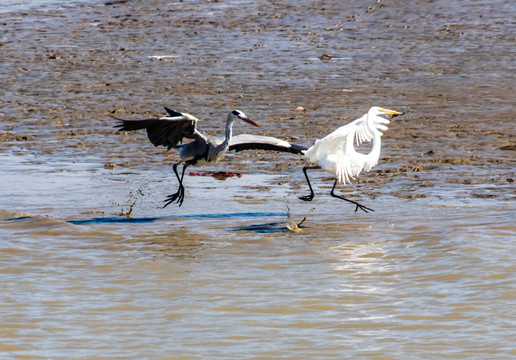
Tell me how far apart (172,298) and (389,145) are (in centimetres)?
536

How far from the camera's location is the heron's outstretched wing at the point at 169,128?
8.88 meters

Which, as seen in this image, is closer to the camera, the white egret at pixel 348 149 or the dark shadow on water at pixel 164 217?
the white egret at pixel 348 149

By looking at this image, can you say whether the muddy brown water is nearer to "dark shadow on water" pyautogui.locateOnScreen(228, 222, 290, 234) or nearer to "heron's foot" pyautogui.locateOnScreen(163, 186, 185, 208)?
"dark shadow on water" pyautogui.locateOnScreen(228, 222, 290, 234)

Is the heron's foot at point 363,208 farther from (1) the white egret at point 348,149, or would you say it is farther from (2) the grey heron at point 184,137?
(2) the grey heron at point 184,137

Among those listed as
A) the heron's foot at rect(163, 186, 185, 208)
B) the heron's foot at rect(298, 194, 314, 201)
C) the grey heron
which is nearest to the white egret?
the heron's foot at rect(298, 194, 314, 201)

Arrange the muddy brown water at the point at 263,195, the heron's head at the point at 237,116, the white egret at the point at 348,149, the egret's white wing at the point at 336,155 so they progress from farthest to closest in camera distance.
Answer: the heron's head at the point at 237,116
the egret's white wing at the point at 336,155
the white egret at the point at 348,149
the muddy brown water at the point at 263,195

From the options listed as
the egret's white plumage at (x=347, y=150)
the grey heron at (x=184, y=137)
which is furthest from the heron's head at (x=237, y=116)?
the egret's white plumage at (x=347, y=150)

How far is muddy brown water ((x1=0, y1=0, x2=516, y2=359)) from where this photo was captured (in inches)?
233

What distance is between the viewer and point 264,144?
9.44 m

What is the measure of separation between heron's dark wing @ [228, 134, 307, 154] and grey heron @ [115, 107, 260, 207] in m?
0.14

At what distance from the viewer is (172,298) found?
6.54m

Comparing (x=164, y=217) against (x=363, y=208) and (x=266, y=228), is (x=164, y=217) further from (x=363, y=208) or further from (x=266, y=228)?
(x=363, y=208)

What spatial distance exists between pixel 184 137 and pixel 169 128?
9.2 inches

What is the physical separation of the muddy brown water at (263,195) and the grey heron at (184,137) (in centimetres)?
36
